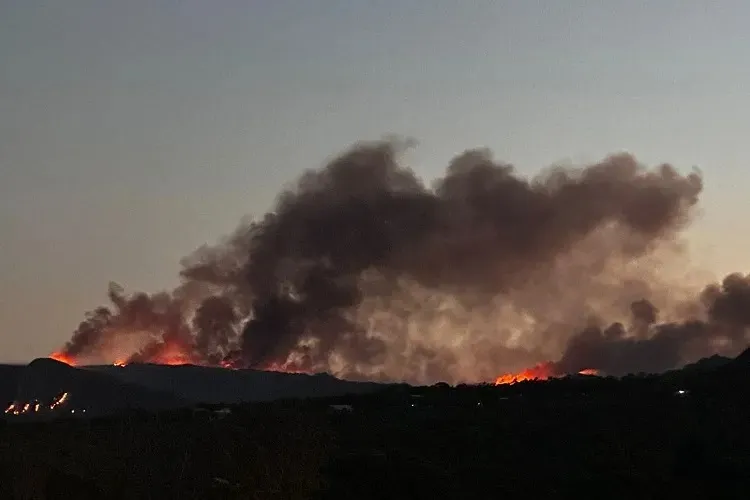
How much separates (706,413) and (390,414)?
16311mm

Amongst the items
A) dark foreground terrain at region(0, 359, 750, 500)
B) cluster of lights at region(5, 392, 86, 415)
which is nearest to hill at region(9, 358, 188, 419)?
cluster of lights at region(5, 392, 86, 415)

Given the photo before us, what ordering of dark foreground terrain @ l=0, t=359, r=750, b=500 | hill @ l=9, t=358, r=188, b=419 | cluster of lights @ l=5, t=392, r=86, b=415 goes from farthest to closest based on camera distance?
hill @ l=9, t=358, r=188, b=419 < cluster of lights @ l=5, t=392, r=86, b=415 < dark foreground terrain @ l=0, t=359, r=750, b=500

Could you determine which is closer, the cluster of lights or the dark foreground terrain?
the dark foreground terrain

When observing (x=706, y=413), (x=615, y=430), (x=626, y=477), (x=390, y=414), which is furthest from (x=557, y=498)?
(x=390, y=414)

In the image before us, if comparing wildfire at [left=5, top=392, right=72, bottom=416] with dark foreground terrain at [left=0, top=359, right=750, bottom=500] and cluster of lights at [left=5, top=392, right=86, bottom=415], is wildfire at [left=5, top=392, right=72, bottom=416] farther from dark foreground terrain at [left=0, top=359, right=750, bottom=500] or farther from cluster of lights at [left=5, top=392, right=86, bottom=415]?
dark foreground terrain at [left=0, top=359, right=750, bottom=500]

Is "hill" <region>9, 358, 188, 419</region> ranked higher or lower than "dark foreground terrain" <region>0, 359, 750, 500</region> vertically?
higher

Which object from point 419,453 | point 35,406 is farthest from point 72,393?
point 419,453

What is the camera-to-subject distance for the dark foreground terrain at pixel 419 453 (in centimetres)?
2575

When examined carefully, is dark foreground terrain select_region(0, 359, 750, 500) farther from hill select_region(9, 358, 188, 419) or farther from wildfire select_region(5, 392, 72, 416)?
wildfire select_region(5, 392, 72, 416)

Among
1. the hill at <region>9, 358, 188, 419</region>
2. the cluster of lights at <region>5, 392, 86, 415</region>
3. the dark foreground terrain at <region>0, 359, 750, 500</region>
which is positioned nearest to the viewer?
the dark foreground terrain at <region>0, 359, 750, 500</region>

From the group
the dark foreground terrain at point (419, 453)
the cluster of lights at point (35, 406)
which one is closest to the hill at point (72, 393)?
the cluster of lights at point (35, 406)

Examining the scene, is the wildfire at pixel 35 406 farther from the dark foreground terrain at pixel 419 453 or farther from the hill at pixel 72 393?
the dark foreground terrain at pixel 419 453

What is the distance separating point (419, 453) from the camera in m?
36.3

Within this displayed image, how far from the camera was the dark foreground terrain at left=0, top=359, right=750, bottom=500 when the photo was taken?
2575 cm
